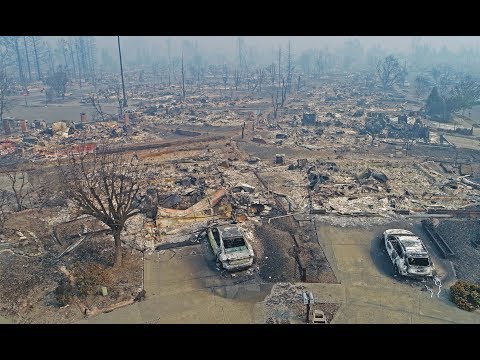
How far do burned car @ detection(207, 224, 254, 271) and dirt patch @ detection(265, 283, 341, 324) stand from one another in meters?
1.53

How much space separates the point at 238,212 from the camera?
719 inches

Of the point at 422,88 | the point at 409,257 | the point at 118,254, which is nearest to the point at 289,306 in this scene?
the point at 409,257

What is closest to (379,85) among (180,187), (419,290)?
(180,187)

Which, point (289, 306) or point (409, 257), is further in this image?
point (409, 257)

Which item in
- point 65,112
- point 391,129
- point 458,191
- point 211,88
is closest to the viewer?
point 458,191

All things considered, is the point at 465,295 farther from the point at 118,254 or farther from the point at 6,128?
the point at 6,128

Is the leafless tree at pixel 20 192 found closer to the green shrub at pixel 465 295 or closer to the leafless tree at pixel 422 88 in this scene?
the green shrub at pixel 465 295

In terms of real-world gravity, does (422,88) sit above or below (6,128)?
above

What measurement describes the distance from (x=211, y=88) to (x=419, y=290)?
67553 millimetres

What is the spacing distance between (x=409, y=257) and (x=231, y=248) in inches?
253

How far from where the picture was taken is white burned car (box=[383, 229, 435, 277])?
12.9 meters

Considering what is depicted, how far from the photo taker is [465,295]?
1199 centimetres
